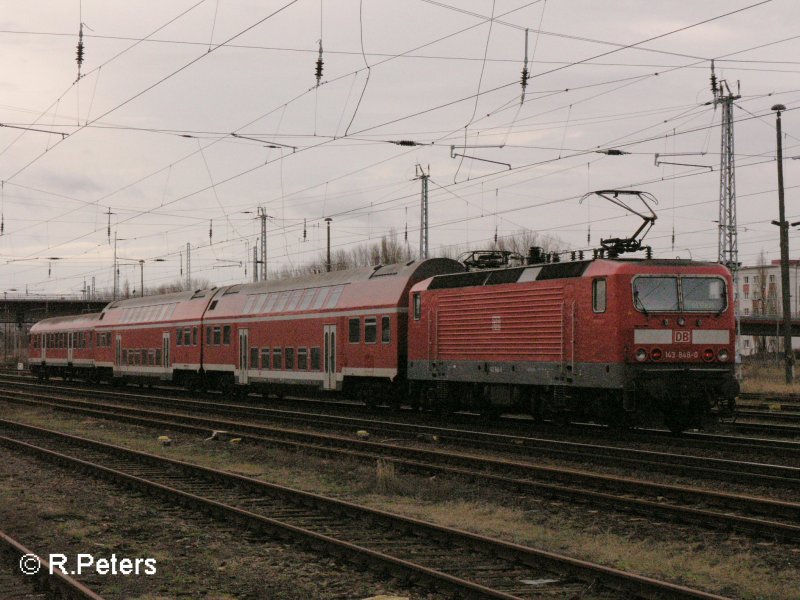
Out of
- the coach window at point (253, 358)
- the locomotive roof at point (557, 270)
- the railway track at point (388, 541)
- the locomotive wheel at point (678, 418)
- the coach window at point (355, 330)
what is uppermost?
the locomotive roof at point (557, 270)

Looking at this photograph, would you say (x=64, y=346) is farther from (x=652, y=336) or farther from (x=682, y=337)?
(x=682, y=337)

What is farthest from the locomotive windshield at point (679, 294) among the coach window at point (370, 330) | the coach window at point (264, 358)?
the coach window at point (264, 358)

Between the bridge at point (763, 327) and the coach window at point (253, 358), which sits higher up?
the bridge at point (763, 327)

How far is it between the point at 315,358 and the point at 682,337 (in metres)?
13.1

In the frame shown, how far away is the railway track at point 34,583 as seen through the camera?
8141 mm

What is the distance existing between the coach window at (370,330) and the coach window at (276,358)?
5.51 metres

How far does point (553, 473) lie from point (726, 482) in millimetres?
2478

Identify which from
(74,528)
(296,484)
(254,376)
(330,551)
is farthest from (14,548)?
(254,376)

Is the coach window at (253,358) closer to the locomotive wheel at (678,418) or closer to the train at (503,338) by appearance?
the train at (503,338)

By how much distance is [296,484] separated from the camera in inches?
581

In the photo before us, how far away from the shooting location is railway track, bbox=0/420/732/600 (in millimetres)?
8297

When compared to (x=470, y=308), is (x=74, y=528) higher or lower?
lower

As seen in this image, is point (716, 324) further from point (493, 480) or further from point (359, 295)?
point (359, 295)

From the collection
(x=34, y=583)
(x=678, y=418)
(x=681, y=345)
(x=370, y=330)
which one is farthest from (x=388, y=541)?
(x=370, y=330)
